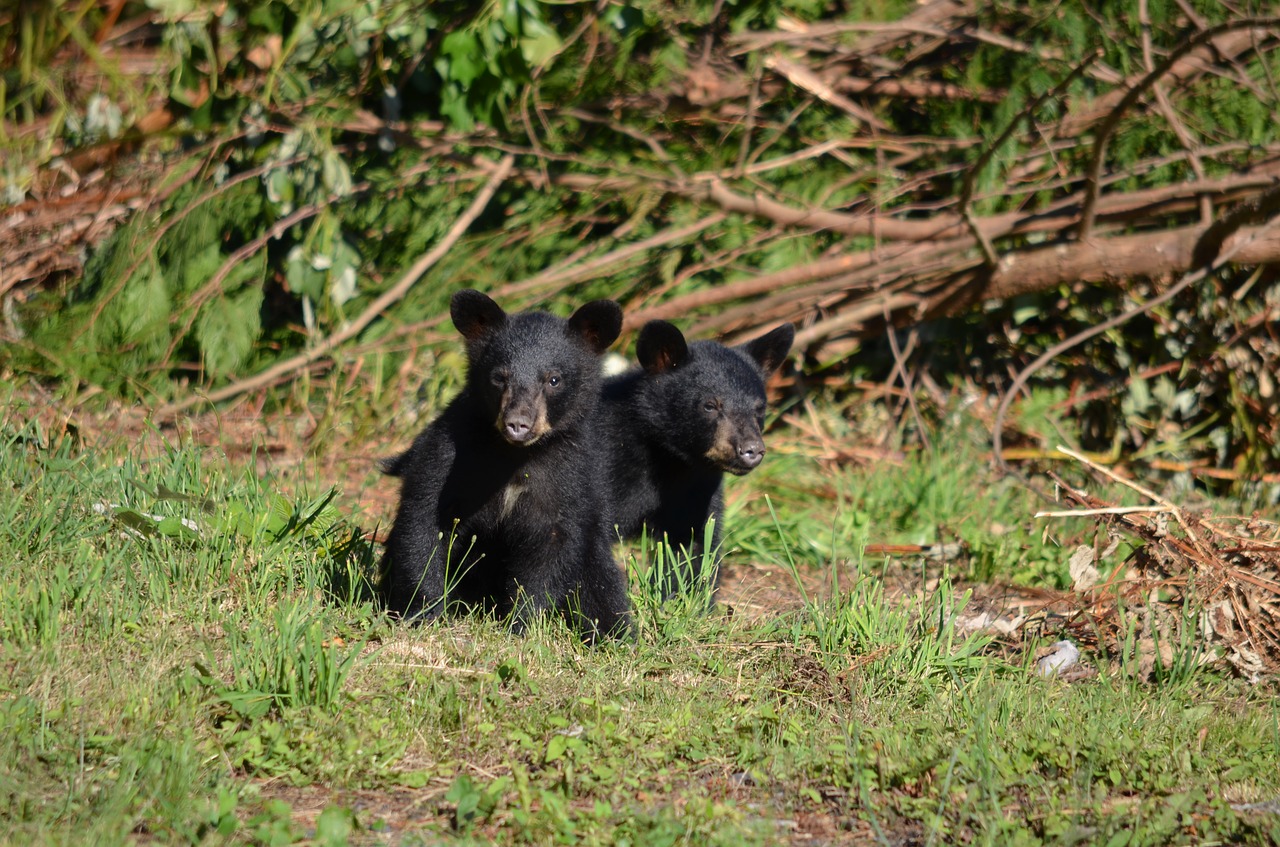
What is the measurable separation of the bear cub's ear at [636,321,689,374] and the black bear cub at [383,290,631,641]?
0.58 m

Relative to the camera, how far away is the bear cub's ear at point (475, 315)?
4477 millimetres

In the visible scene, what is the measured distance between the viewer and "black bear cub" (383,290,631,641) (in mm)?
4168

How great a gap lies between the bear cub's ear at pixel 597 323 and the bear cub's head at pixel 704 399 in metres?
0.50

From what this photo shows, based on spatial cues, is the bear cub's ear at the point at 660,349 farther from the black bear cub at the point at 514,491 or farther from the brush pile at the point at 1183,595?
the brush pile at the point at 1183,595

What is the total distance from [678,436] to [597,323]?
70cm

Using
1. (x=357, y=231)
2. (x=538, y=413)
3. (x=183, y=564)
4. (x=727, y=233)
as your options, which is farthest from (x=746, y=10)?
(x=183, y=564)

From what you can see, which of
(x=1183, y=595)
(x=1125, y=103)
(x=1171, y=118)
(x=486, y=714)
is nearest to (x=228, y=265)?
(x=486, y=714)

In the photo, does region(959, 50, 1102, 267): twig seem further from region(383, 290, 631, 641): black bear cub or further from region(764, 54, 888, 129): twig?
region(383, 290, 631, 641): black bear cub

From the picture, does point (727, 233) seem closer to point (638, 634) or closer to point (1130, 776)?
point (638, 634)

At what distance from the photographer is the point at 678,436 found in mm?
5020

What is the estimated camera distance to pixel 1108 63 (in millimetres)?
7070

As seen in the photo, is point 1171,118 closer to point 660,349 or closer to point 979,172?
point 979,172

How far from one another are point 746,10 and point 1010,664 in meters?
4.61

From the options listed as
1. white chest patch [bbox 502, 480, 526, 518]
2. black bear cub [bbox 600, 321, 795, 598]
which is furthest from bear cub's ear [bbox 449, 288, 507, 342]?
black bear cub [bbox 600, 321, 795, 598]
